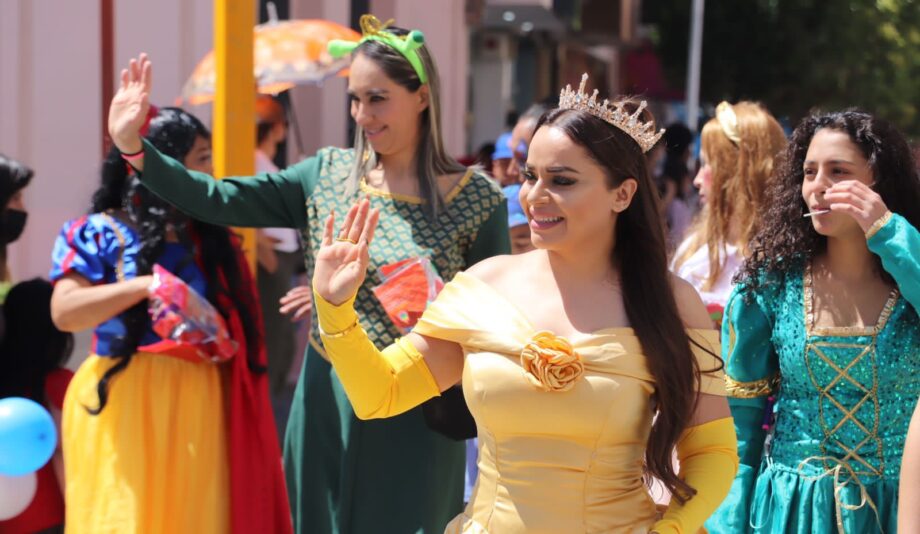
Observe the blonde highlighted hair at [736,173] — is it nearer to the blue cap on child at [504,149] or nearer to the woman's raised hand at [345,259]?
the blue cap on child at [504,149]

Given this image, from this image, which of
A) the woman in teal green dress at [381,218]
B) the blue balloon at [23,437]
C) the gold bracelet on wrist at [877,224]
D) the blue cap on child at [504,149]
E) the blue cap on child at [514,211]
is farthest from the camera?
the blue cap on child at [504,149]

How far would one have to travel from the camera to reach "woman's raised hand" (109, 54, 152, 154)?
4086mm

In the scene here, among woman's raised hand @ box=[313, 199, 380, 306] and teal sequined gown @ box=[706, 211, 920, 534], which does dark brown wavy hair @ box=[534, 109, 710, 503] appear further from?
teal sequined gown @ box=[706, 211, 920, 534]

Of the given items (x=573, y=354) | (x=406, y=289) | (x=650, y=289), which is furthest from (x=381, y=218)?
(x=573, y=354)

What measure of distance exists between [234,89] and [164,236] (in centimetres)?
85

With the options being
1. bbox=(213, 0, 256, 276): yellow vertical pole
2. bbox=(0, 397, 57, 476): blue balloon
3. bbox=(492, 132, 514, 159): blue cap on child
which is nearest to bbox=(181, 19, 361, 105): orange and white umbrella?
bbox=(492, 132, 514, 159): blue cap on child

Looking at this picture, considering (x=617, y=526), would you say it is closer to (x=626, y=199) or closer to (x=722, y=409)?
(x=722, y=409)

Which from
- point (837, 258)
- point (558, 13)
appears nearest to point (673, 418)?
point (837, 258)

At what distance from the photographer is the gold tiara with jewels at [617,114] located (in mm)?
3186

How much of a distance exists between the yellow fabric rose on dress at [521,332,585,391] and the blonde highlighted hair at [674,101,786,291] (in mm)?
2383

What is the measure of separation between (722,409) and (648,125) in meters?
0.68

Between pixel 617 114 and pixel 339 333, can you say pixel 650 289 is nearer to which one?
pixel 617 114

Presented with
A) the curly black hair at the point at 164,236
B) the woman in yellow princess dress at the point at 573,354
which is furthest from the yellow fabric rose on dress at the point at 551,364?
the curly black hair at the point at 164,236

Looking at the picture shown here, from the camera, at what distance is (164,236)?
15.1ft
